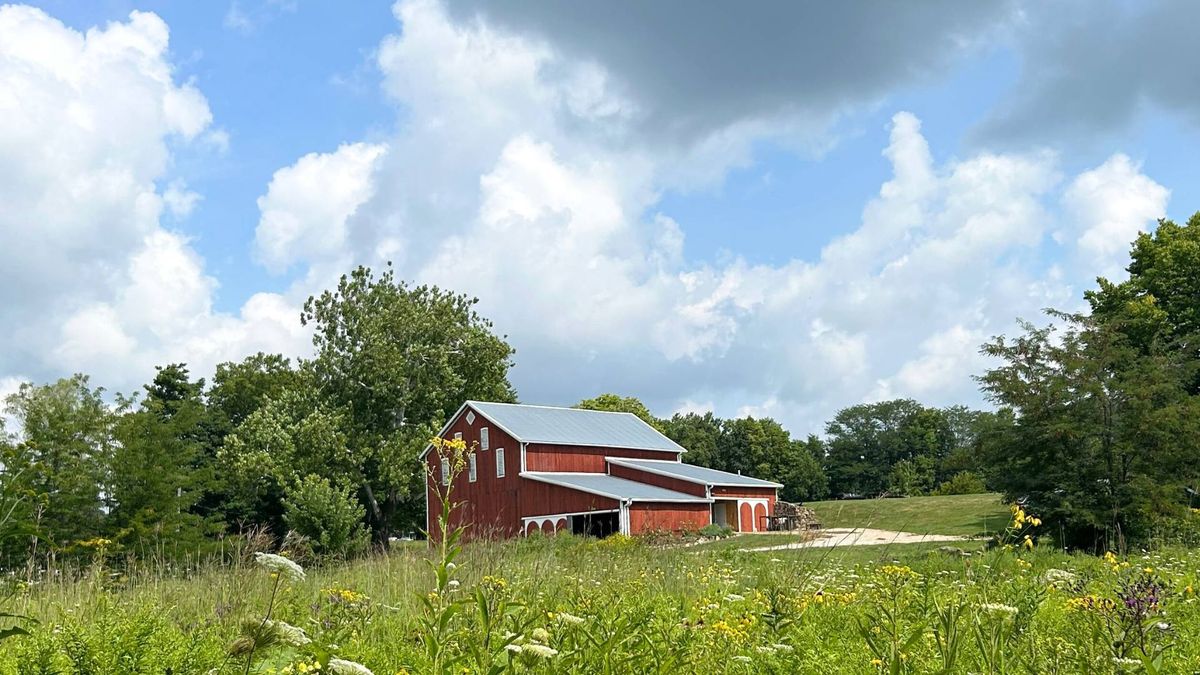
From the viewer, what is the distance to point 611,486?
1580 inches

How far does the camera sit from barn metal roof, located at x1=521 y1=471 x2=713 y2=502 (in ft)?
125

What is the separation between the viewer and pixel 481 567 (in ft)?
30.0

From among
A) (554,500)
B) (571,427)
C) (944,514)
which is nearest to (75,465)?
(554,500)

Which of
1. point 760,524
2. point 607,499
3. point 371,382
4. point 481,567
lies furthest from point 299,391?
point 481,567

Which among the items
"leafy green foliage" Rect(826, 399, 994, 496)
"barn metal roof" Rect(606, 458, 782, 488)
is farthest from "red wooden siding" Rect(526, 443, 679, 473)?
"leafy green foliage" Rect(826, 399, 994, 496)

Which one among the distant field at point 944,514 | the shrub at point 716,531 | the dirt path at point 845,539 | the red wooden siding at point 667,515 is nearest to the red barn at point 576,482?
the red wooden siding at point 667,515

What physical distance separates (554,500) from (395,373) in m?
12.2

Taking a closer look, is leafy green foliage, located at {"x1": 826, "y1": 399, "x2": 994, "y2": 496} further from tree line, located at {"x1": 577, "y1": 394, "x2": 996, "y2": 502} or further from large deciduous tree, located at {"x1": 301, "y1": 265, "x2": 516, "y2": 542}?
large deciduous tree, located at {"x1": 301, "y1": 265, "x2": 516, "y2": 542}

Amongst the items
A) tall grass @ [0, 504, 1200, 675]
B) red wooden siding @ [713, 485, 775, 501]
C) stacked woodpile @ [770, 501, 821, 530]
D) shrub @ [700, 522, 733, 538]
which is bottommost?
shrub @ [700, 522, 733, 538]

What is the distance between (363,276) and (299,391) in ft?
22.7

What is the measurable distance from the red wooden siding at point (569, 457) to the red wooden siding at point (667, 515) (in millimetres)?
6144

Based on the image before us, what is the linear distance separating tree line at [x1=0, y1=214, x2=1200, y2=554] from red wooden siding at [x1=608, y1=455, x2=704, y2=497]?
26.9 ft

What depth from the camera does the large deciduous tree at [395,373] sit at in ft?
157

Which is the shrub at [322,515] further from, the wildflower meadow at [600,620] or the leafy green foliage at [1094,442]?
the wildflower meadow at [600,620]
